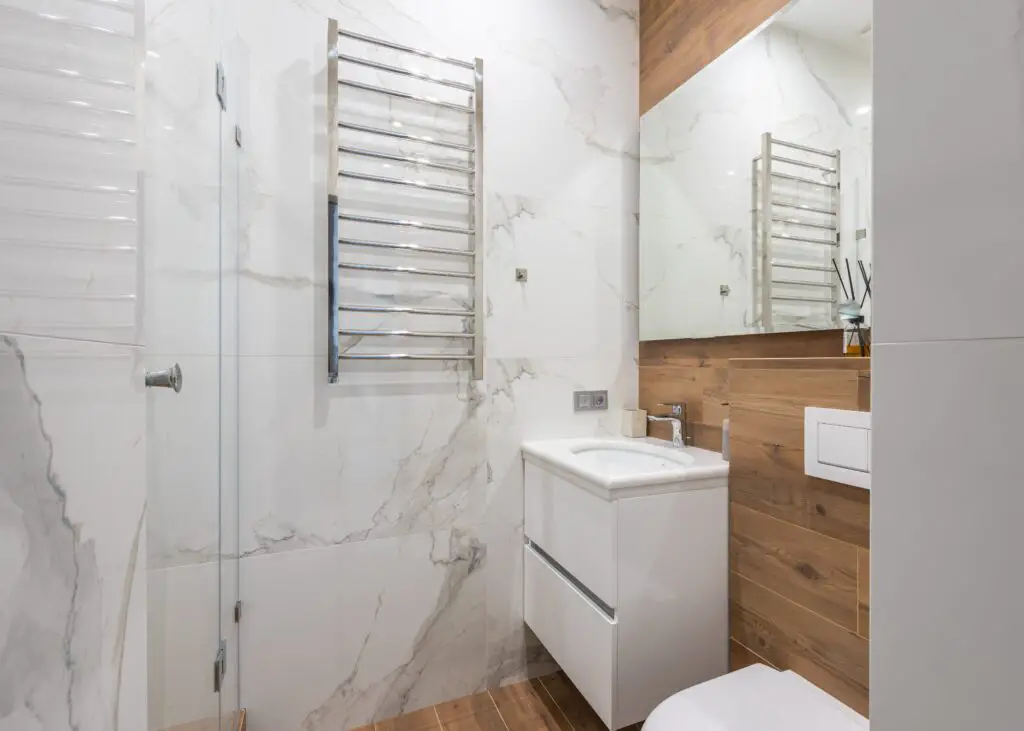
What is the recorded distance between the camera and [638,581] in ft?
4.12

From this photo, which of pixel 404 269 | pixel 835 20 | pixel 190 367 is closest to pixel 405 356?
pixel 404 269

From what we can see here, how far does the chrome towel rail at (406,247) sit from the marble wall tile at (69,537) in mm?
995

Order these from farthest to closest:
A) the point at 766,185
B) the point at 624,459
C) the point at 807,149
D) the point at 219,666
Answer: the point at 624,459 → the point at 766,185 → the point at 807,149 → the point at 219,666

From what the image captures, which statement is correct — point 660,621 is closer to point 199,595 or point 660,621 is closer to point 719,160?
point 199,595

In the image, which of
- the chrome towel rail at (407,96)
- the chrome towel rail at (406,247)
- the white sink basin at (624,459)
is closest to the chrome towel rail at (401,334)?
the chrome towel rail at (406,247)

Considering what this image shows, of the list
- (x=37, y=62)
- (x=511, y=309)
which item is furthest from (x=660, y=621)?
(x=37, y=62)

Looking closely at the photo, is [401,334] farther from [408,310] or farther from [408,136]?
[408,136]

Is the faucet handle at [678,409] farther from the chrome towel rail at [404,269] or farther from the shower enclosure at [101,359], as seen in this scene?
the shower enclosure at [101,359]

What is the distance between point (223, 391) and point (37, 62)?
0.97 metres

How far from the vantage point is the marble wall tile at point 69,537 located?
1.10ft

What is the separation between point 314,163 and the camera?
1496 millimetres

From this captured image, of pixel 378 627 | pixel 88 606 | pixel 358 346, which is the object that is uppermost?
pixel 358 346

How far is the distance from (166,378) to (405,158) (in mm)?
1065

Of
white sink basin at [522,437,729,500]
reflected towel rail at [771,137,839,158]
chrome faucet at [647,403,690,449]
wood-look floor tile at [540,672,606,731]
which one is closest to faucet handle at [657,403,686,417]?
chrome faucet at [647,403,690,449]
